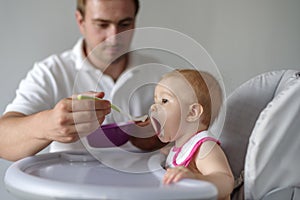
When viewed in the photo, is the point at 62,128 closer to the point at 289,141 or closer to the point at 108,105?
the point at 108,105

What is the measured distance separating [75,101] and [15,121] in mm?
310

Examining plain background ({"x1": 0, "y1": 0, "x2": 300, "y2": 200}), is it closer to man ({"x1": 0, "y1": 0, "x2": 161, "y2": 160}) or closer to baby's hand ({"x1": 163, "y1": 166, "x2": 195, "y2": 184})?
man ({"x1": 0, "y1": 0, "x2": 161, "y2": 160})

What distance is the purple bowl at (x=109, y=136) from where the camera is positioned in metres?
0.90

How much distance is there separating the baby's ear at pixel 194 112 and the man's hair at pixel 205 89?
0.03 feet

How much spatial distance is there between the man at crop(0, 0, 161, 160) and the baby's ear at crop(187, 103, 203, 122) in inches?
5.6

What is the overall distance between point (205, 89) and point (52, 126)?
0.32 metres

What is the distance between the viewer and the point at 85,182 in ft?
2.34

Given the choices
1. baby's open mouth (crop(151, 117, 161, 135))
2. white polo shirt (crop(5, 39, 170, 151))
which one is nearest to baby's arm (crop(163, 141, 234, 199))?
baby's open mouth (crop(151, 117, 161, 135))

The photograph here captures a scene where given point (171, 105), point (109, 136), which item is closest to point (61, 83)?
point (109, 136)

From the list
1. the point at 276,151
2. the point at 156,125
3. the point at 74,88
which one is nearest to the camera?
the point at 276,151

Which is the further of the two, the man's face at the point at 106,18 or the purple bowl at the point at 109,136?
the man's face at the point at 106,18

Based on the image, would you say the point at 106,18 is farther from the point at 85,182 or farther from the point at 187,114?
the point at 85,182

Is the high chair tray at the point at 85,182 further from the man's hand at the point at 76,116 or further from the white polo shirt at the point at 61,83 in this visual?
the white polo shirt at the point at 61,83

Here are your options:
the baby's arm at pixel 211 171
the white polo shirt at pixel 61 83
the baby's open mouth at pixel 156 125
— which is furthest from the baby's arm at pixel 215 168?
the white polo shirt at pixel 61 83
